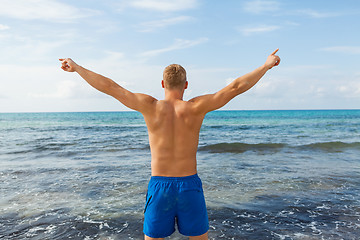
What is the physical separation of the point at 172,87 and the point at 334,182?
739 centimetres

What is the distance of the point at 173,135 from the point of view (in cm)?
281

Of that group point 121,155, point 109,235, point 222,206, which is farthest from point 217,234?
point 121,155

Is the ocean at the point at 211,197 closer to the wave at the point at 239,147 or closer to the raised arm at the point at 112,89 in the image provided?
the wave at the point at 239,147

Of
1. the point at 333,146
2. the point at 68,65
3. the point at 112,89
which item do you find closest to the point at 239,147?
the point at 333,146

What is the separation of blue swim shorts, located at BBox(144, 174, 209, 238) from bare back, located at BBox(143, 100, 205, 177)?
3.7 inches

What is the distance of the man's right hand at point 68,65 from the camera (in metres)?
2.77

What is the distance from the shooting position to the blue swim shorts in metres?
2.80

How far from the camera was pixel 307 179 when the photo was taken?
880 centimetres

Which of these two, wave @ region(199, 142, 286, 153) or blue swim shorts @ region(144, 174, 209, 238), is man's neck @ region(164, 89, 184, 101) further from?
Answer: wave @ region(199, 142, 286, 153)

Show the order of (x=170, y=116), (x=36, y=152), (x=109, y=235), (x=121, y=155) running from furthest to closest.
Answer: (x=36, y=152) < (x=121, y=155) < (x=109, y=235) < (x=170, y=116)

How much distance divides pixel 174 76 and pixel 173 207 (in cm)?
123

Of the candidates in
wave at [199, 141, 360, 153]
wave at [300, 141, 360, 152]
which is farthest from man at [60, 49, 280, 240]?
wave at [300, 141, 360, 152]

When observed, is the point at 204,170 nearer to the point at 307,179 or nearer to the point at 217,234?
the point at 307,179

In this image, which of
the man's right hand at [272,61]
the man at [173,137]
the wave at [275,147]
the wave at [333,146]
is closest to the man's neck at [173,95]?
the man at [173,137]
